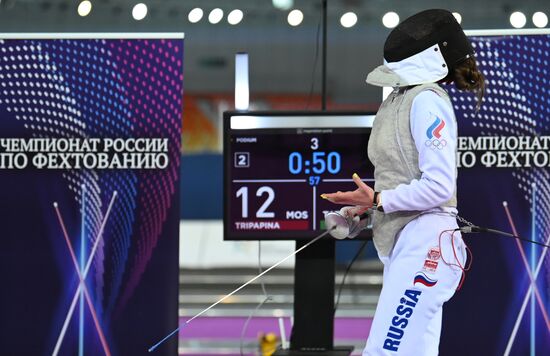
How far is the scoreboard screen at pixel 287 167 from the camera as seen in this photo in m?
4.34

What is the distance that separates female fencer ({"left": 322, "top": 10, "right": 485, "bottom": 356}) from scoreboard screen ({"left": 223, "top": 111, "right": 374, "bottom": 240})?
1427mm

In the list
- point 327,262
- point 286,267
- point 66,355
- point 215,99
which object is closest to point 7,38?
point 66,355

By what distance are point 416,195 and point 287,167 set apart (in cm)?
170

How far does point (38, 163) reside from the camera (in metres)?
4.59

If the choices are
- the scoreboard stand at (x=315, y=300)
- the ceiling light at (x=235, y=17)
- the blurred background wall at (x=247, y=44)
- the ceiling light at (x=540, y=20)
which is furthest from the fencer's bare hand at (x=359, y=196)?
the blurred background wall at (x=247, y=44)

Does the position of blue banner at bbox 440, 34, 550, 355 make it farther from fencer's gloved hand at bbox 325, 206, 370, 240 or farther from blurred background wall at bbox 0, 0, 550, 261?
blurred background wall at bbox 0, 0, 550, 261

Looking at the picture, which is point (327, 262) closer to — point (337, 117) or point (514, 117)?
point (337, 117)

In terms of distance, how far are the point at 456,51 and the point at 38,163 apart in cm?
237

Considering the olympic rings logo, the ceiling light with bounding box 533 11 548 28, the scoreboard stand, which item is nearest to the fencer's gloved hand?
the olympic rings logo

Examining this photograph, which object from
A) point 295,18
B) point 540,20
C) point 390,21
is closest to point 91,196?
point 295,18

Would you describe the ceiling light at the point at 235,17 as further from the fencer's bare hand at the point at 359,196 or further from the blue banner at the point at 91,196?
the fencer's bare hand at the point at 359,196

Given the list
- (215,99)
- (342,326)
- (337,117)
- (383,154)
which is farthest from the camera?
(215,99)

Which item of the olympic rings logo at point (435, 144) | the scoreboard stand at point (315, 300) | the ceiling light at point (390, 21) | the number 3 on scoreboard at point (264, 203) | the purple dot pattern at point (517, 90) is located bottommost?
the scoreboard stand at point (315, 300)

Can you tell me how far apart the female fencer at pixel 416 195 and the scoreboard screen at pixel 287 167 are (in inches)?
56.2
